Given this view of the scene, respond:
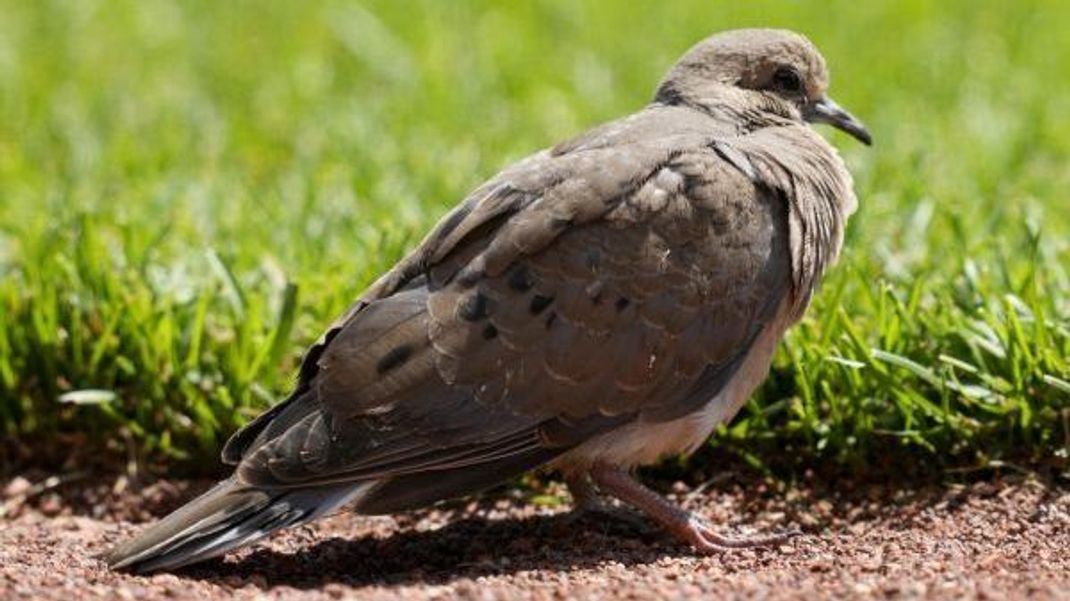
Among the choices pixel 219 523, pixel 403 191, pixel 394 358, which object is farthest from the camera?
pixel 403 191

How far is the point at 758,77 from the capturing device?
542cm

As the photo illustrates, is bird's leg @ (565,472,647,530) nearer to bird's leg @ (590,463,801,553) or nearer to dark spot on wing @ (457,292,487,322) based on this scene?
bird's leg @ (590,463,801,553)

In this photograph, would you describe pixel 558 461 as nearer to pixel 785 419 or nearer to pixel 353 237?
pixel 785 419

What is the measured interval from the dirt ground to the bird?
16 centimetres

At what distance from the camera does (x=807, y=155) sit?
5020 millimetres

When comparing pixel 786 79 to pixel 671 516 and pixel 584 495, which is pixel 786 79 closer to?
pixel 584 495

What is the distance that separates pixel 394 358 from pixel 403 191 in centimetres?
241

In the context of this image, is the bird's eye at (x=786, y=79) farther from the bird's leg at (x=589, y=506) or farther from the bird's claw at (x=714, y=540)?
the bird's claw at (x=714, y=540)

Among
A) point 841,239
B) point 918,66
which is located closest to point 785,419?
point 841,239

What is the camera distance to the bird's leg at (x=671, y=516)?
15.1 ft

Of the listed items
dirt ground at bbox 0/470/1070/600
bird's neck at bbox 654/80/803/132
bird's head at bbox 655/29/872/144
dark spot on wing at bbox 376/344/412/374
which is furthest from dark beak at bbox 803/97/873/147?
dark spot on wing at bbox 376/344/412/374

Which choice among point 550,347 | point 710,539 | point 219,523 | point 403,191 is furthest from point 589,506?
point 403,191

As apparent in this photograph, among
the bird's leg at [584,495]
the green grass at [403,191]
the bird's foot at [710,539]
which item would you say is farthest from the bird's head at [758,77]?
the bird's foot at [710,539]

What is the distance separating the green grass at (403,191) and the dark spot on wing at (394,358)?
0.92 metres
